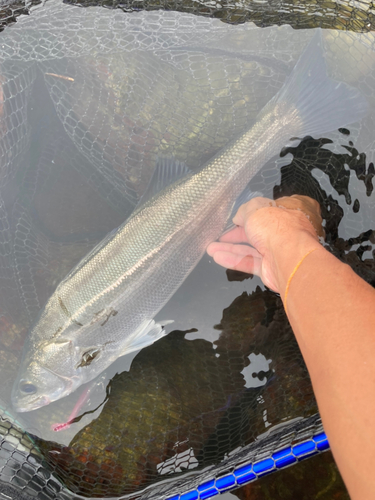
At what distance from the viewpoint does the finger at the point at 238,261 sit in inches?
96.2

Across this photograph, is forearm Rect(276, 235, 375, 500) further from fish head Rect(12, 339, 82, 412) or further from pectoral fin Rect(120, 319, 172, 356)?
fish head Rect(12, 339, 82, 412)

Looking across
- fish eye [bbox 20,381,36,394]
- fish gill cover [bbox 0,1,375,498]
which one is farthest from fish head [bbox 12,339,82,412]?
fish gill cover [bbox 0,1,375,498]

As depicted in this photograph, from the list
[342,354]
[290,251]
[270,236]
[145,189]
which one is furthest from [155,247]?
[342,354]

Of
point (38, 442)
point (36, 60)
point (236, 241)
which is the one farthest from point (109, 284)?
point (36, 60)

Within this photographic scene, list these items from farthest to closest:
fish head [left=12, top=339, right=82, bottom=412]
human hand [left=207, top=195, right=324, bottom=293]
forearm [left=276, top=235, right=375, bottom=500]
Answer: fish head [left=12, top=339, right=82, bottom=412]
human hand [left=207, top=195, right=324, bottom=293]
forearm [left=276, top=235, right=375, bottom=500]

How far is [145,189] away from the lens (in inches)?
97.2

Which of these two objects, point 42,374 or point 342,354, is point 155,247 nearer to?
point 42,374

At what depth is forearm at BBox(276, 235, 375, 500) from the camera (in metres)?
0.96

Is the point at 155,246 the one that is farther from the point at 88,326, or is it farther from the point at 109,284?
the point at 88,326

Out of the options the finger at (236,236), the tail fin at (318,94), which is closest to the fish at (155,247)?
the tail fin at (318,94)

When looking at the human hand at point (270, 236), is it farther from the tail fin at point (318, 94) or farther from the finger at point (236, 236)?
the tail fin at point (318, 94)

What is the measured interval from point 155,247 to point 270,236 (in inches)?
30.0

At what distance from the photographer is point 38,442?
2.24 meters

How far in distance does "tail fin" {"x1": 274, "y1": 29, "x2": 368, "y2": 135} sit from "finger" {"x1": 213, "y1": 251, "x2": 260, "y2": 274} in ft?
3.32
